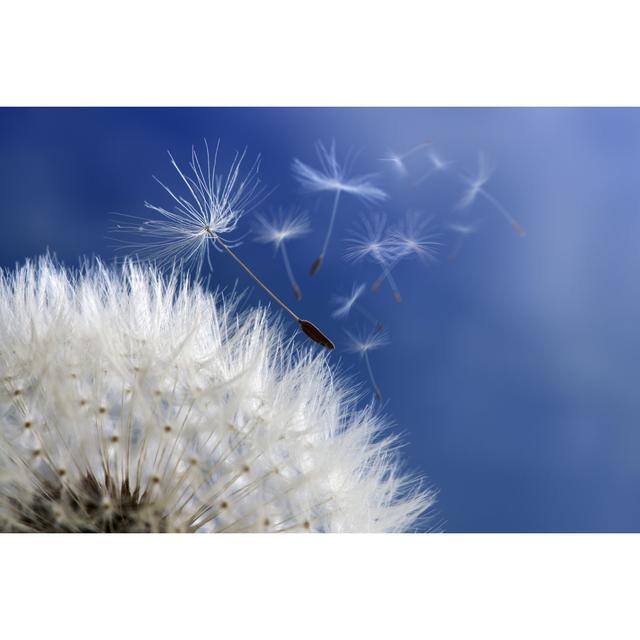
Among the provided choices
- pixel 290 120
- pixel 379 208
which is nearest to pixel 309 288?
pixel 379 208

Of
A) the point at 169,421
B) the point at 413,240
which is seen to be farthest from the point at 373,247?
the point at 169,421

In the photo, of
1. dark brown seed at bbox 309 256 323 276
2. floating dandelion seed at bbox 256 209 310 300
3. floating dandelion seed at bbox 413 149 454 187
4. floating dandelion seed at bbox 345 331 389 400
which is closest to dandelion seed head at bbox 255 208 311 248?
floating dandelion seed at bbox 256 209 310 300

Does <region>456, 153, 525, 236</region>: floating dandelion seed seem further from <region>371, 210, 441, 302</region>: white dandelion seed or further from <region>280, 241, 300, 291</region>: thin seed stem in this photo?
<region>280, 241, 300, 291</region>: thin seed stem

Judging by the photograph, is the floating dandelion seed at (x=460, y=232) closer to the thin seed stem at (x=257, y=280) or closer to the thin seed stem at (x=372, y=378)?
the thin seed stem at (x=372, y=378)

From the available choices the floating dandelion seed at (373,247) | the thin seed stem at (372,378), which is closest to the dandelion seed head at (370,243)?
the floating dandelion seed at (373,247)

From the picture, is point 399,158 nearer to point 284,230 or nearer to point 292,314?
point 284,230
